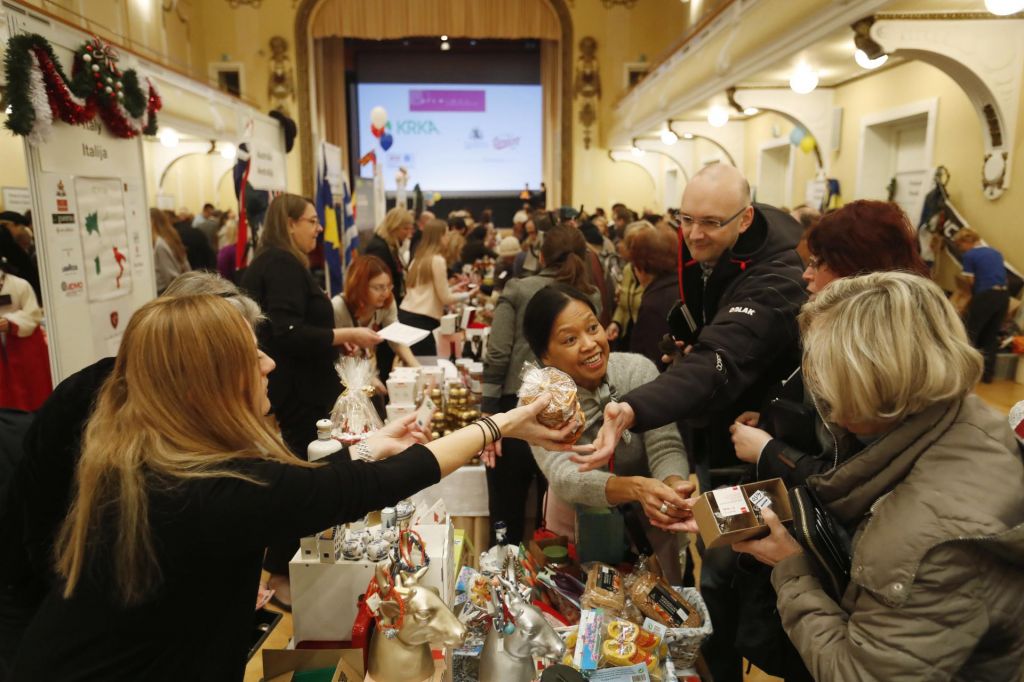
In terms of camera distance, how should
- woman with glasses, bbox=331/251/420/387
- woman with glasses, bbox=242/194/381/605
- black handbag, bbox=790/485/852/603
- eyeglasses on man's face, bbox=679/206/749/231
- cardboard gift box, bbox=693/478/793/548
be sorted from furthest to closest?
1. woman with glasses, bbox=331/251/420/387
2. woman with glasses, bbox=242/194/381/605
3. eyeglasses on man's face, bbox=679/206/749/231
4. cardboard gift box, bbox=693/478/793/548
5. black handbag, bbox=790/485/852/603

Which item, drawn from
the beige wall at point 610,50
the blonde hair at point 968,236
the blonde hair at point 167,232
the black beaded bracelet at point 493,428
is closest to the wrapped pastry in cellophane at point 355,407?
the black beaded bracelet at point 493,428

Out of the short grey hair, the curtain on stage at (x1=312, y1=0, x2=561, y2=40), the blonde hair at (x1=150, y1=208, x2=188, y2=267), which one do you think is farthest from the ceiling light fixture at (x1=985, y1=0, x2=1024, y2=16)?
the curtain on stage at (x1=312, y1=0, x2=561, y2=40)

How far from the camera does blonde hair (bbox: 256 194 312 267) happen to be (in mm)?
3258

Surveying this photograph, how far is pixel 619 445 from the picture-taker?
2264mm

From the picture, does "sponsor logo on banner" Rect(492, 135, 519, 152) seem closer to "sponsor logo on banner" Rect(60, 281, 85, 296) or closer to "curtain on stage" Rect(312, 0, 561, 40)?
"curtain on stage" Rect(312, 0, 561, 40)

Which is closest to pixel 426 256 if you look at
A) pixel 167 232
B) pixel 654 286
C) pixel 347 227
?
pixel 654 286

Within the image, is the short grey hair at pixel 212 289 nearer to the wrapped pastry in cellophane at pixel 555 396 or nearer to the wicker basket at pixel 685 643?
the wrapped pastry in cellophane at pixel 555 396

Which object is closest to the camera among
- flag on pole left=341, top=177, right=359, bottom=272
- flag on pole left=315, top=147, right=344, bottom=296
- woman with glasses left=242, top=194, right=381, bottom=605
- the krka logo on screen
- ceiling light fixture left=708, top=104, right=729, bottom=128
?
woman with glasses left=242, top=194, right=381, bottom=605

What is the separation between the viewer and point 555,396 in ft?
5.71

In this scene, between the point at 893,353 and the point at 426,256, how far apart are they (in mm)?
4020

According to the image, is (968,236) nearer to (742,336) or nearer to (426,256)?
(426,256)

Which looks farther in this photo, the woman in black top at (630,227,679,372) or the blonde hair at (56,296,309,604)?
the woman in black top at (630,227,679,372)

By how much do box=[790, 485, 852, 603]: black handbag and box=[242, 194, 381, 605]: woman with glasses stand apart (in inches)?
92.0

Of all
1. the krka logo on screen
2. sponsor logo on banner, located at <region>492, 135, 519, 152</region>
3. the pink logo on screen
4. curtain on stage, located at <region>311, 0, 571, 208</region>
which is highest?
curtain on stage, located at <region>311, 0, 571, 208</region>
